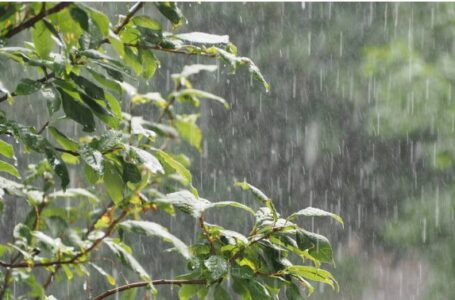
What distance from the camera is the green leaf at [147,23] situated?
35.7 inches

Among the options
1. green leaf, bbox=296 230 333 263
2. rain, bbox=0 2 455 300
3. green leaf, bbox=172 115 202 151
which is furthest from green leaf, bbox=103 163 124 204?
rain, bbox=0 2 455 300

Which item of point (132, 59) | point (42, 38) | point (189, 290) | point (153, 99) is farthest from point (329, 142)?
point (42, 38)

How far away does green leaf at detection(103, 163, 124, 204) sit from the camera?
0.91 metres

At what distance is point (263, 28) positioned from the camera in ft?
22.0

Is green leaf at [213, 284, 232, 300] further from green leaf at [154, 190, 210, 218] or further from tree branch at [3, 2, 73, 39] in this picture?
tree branch at [3, 2, 73, 39]

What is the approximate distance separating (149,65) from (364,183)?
6.08 m

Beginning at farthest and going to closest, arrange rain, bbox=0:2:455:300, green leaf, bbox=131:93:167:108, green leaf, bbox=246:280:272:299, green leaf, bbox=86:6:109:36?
rain, bbox=0:2:455:300 → green leaf, bbox=131:93:167:108 → green leaf, bbox=246:280:272:299 → green leaf, bbox=86:6:109:36

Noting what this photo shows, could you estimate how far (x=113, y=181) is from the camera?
36.0 inches

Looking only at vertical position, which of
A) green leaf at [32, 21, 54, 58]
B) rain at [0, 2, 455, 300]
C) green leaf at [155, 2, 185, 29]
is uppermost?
green leaf at [155, 2, 185, 29]

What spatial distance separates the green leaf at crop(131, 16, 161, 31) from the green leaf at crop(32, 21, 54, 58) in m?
0.14

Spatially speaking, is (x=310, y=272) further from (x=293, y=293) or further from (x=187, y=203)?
(x=187, y=203)

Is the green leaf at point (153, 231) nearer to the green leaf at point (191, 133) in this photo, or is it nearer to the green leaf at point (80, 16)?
the green leaf at point (191, 133)

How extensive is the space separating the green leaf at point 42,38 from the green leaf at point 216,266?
1.01 feet

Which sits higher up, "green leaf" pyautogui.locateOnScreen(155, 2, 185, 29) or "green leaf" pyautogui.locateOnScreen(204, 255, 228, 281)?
"green leaf" pyautogui.locateOnScreen(155, 2, 185, 29)
